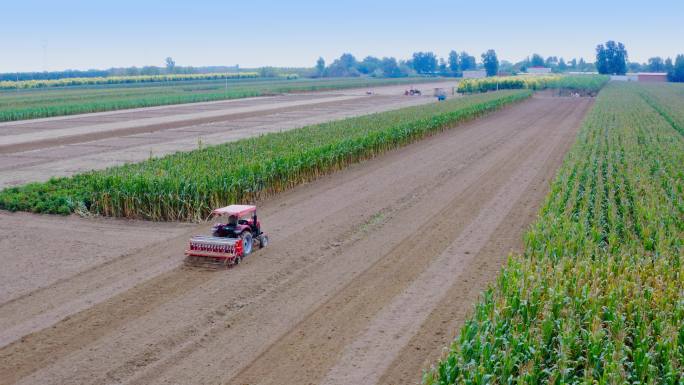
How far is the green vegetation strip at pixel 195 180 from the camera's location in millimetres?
20719

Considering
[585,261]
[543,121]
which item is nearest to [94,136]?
[543,121]

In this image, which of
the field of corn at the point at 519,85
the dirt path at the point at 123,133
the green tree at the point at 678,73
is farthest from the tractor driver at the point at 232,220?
the green tree at the point at 678,73

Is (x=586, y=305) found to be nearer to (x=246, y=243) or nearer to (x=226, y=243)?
(x=226, y=243)

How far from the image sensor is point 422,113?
48.3 meters

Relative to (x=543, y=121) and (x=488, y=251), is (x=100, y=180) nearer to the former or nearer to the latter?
(x=488, y=251)

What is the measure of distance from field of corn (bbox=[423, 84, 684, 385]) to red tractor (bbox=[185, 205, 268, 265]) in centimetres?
628

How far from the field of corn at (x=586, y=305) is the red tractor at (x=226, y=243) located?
6284mm

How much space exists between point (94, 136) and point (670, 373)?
142 feet

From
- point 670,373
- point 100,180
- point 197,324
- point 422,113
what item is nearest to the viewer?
point 670,373

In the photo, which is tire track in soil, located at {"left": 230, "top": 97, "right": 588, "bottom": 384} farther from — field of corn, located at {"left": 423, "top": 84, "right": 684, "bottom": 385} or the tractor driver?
the tractor driver

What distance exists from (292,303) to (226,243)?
2996mm

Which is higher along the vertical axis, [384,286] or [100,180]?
[100,180]

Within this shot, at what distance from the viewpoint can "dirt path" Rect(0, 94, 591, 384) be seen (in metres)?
10.5

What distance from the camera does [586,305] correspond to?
1109 cm
